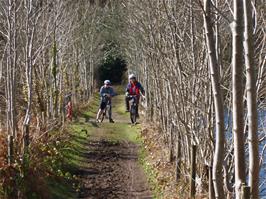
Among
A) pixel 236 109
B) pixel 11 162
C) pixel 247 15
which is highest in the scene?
pixel 247 15

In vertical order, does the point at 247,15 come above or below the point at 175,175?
above

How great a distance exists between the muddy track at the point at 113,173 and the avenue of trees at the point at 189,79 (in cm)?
100

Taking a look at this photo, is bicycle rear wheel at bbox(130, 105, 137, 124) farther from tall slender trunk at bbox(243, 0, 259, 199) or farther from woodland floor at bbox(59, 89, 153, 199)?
tall slender trunk at bbox(243, 0, 259, 199)

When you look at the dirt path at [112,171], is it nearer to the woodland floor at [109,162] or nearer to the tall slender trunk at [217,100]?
the woodland floor at [109,162]

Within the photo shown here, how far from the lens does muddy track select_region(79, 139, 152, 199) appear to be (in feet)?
36.0

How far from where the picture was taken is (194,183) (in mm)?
9008

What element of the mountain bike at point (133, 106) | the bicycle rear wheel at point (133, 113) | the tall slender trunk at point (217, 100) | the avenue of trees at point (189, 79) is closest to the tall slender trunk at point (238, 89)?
the avenue of trees at point (189, 79)

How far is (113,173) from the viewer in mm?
12789

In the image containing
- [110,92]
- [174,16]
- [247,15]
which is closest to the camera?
[247,15]

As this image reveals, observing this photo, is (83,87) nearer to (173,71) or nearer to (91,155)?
(91,155)

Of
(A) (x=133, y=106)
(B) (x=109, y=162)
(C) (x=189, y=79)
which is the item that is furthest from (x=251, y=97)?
(A) (x=133, y=106)

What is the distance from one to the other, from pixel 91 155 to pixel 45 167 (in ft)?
13.7

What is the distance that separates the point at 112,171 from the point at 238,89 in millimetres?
10054

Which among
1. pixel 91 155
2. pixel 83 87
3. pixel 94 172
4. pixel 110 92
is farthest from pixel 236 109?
pixel 83 87
